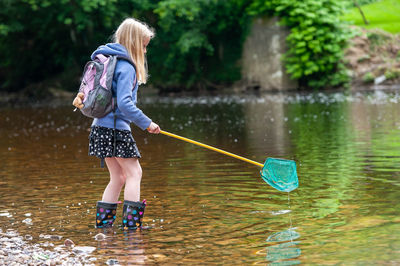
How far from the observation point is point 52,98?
3544 centimetres

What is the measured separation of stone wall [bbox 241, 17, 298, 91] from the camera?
109 feet

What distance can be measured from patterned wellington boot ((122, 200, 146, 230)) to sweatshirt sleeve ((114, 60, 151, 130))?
753mm

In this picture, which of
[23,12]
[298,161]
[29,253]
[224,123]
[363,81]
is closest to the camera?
[29,253]

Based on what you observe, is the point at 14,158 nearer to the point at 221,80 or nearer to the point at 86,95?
the point at 86,95

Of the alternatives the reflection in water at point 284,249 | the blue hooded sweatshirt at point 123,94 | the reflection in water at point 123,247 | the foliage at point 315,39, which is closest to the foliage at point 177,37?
the foliage at point 315,39

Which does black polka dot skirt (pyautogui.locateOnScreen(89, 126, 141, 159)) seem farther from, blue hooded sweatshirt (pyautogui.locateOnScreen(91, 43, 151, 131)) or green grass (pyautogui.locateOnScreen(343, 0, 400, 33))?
green grass (pyautogui.locateOnScreen(343, 0, 400, 33))

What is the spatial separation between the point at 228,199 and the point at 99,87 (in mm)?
2079

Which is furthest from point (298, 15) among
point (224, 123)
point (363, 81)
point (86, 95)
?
point (86, 95)

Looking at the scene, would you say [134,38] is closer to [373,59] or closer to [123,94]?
[123,94]

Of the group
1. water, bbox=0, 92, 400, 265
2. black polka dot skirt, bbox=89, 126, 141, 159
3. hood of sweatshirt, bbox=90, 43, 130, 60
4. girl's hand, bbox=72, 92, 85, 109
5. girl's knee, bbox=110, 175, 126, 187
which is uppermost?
hood of sweatshirt, bbox=90, 43, 130, 60

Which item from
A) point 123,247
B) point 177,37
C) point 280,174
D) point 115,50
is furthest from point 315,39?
point 123,247

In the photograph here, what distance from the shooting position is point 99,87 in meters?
5.91

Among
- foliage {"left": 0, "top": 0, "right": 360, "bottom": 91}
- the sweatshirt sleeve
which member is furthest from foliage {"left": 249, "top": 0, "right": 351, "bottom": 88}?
the sweatshirt sleeve

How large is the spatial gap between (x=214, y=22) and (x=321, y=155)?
85.0 feet
